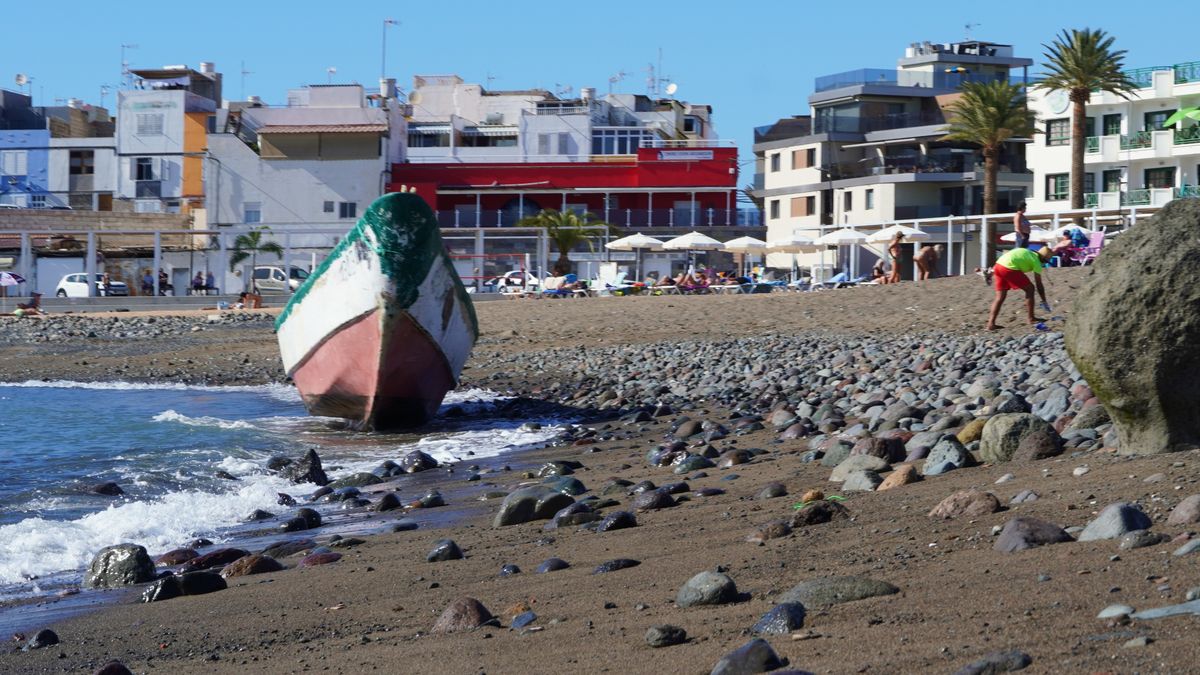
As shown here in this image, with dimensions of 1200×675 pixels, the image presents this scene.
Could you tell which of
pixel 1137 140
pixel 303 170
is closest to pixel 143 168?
pixel 303 170

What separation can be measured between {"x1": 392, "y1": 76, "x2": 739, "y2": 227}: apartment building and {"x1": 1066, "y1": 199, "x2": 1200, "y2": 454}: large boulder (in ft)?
201

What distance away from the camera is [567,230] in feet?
194

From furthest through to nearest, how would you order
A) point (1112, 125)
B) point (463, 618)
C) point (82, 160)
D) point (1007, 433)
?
point (82, 160) → point (1112, 125) → point (1007, 433) → point (463, 618)

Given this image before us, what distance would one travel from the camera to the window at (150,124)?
7194 centimetres

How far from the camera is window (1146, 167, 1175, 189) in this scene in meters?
51.9

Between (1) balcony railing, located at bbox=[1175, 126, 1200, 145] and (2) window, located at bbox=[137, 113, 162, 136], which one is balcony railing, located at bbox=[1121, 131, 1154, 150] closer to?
(1) balcony railing, located at bbox=[1175, 126, 1200, 145]

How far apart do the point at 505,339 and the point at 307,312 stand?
9570 millimetres

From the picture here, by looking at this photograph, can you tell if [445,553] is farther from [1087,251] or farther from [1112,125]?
[1112,125]

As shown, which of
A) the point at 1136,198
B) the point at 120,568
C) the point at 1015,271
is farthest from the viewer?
the point at 1136,198

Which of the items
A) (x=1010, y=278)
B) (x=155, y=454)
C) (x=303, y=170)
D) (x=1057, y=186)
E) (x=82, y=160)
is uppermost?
(x=82, y=160)

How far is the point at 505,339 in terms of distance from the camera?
25828 millimetres

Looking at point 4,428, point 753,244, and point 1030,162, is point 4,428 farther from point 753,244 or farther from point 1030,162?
point 1030,162

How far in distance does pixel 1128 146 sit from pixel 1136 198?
250 centimetres

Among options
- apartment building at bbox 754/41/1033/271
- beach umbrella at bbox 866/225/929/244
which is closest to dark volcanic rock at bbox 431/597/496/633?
beach umbrella at bbox 866/225/929/244
